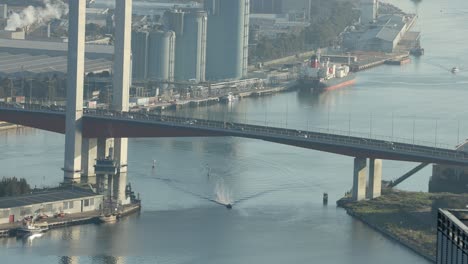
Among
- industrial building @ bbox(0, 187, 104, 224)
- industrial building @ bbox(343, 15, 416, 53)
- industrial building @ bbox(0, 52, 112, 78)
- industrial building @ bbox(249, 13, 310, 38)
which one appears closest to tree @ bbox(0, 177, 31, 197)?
industrial building @ bbox(0, 187, 104, 224)

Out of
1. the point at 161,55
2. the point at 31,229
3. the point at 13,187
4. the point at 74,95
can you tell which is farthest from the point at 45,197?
the point at 161,55

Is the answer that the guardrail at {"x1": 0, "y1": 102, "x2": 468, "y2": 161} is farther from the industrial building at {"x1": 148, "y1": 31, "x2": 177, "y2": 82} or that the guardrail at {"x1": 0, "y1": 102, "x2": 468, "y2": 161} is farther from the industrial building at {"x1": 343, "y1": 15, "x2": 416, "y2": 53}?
the industrial building at {"x1": 343, "y1": 15, "x2": 416, "y2": 53}

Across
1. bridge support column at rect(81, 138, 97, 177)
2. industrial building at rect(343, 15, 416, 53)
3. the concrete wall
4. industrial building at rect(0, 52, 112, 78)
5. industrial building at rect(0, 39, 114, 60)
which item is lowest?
the concrete wall

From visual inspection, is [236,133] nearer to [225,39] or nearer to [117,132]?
[117,132]

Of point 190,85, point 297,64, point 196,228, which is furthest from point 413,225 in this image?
point 297,64

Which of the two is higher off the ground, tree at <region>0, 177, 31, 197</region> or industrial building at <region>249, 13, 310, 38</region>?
industrial building at <region>249, 13, 310, 38</region>

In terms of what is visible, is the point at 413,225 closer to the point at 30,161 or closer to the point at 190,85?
the point at 30,161

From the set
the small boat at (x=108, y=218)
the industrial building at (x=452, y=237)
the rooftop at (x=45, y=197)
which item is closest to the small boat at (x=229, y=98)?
the rooftop at (x=45, y=197)
